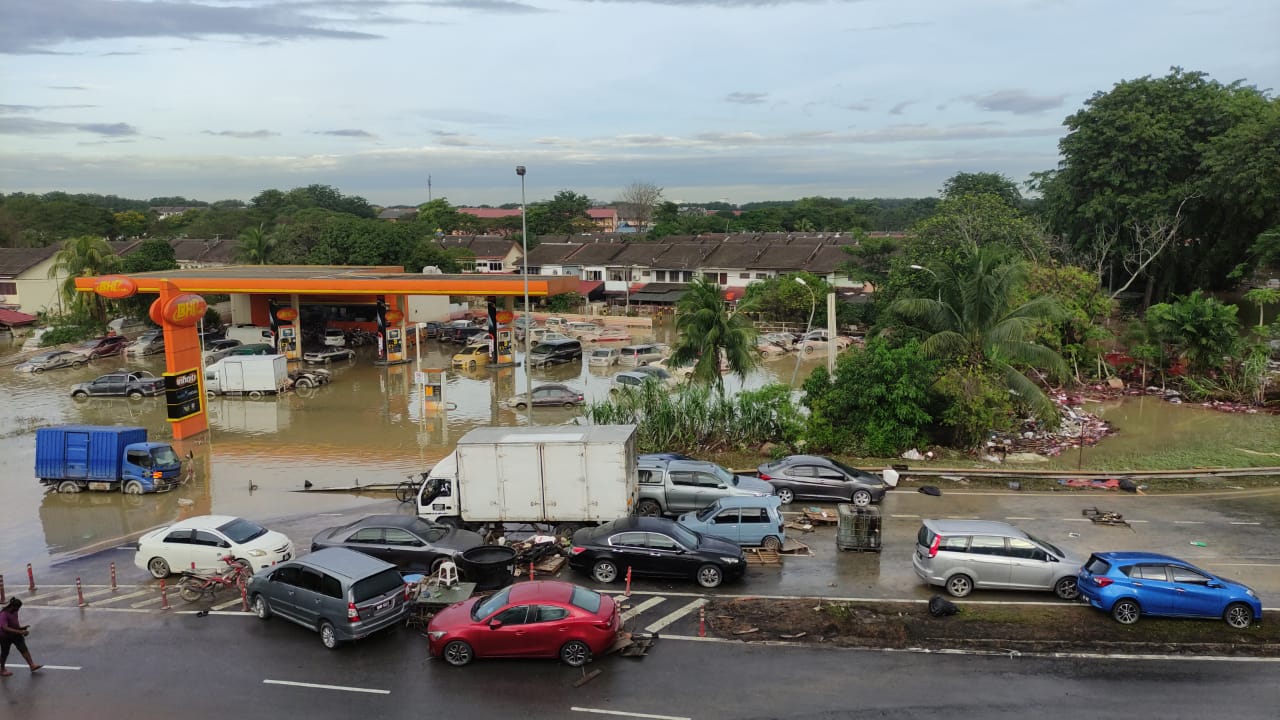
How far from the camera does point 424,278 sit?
145 feet

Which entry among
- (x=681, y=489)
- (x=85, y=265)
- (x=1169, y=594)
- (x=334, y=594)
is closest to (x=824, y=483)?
(x=681, y=489)

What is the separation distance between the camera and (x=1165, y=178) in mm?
46688

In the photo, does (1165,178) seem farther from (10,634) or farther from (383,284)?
(10,634)

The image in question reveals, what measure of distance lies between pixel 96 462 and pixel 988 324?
25482 millimetres

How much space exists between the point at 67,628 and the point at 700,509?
39.6 feet

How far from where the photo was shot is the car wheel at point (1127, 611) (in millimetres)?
14266

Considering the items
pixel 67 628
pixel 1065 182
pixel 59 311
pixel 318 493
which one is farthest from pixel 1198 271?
pixel 59 311

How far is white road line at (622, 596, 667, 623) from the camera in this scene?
48.0 ft

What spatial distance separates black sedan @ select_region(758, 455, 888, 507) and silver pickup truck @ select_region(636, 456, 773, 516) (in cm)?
120

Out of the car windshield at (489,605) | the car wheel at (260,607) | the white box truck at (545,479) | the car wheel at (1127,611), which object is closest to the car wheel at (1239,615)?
the car wheel at (1127,611)

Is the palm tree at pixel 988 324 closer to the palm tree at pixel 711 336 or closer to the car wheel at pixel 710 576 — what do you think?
the palm tree at pixel 711 336

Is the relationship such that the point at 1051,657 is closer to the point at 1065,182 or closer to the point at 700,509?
the point at 700,509

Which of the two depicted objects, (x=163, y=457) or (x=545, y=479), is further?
(x=163, y=457)

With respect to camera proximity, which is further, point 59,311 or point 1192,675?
point 59,311
